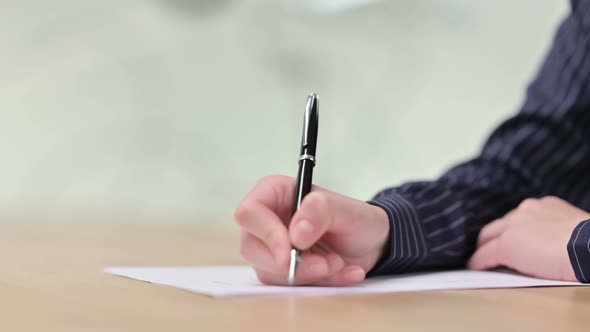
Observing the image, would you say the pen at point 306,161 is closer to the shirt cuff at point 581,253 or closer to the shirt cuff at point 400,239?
the shirt cuff at point 400,239

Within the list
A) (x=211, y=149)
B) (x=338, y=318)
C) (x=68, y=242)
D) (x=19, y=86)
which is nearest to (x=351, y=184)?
(x=211, y=149)

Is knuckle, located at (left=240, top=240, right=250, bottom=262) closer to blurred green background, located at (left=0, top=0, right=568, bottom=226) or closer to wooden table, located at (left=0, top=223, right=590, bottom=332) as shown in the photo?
wooden table, located at (left=0, top=223, right=590, bottom=332)

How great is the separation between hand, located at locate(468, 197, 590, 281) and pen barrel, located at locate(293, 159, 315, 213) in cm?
24

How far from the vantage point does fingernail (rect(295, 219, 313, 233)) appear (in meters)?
0.49

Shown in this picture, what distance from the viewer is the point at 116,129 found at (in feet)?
5.65

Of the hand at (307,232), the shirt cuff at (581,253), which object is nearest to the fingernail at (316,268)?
the hand at (307,232)

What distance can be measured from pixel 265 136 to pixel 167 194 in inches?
11.6

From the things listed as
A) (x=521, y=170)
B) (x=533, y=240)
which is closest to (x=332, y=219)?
(x=533, y=240)

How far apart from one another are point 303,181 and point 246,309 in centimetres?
16

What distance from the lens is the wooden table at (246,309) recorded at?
375mm

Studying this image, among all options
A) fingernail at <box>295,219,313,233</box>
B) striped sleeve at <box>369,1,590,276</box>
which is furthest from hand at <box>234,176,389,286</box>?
striped sleeve at <box>369,1,590,276</box>

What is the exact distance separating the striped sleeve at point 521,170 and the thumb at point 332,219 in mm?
94

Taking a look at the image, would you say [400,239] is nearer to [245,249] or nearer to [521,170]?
[245,249]

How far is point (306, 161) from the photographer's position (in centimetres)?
57
